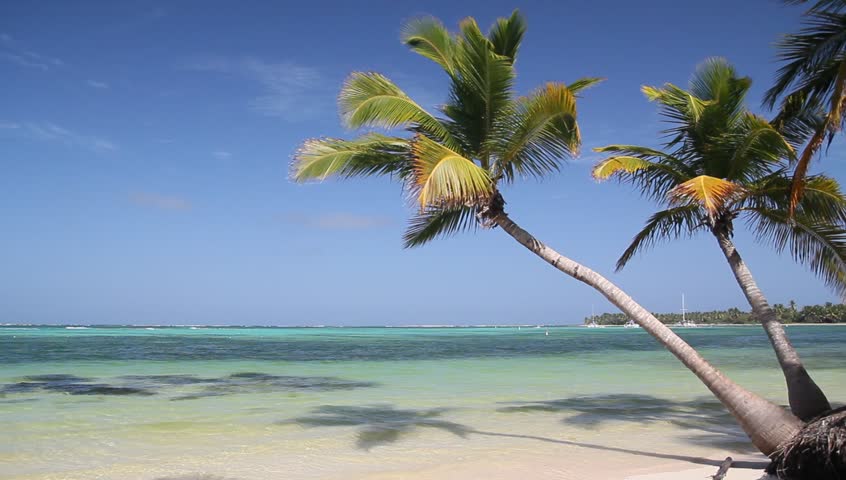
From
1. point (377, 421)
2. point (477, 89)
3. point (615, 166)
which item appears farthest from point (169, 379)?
point (615, 166)

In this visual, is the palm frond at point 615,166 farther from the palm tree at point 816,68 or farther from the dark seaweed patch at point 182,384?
the dark seaweed patch at point 182,384

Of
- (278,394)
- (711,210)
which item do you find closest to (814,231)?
(711,210)

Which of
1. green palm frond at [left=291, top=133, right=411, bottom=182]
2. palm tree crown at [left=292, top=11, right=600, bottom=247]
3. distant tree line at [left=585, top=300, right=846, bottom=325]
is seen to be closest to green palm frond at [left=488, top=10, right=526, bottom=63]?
palm tree crown at [left=292, top=11, right=600, bottom=247]

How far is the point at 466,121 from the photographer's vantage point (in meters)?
8.39

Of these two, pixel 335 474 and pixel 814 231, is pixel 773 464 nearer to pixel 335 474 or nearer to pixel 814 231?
pixel 814 231

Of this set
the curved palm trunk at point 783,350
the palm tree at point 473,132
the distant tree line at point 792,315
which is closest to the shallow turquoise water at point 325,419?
the curved palm trunk at point 783,350

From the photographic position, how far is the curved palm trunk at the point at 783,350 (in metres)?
6.61

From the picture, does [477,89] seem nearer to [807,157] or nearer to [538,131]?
[538,131]

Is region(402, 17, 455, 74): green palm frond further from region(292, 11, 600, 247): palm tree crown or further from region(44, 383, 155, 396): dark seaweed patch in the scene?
region(44, 383, 155, 396): dark seaweed patch

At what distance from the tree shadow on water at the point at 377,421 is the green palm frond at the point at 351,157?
3.84m

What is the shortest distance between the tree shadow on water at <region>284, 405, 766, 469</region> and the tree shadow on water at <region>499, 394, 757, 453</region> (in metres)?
1.19

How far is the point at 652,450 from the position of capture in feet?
26.0

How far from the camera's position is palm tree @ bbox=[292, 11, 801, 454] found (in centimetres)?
721

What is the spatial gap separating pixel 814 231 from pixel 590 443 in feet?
13.3
